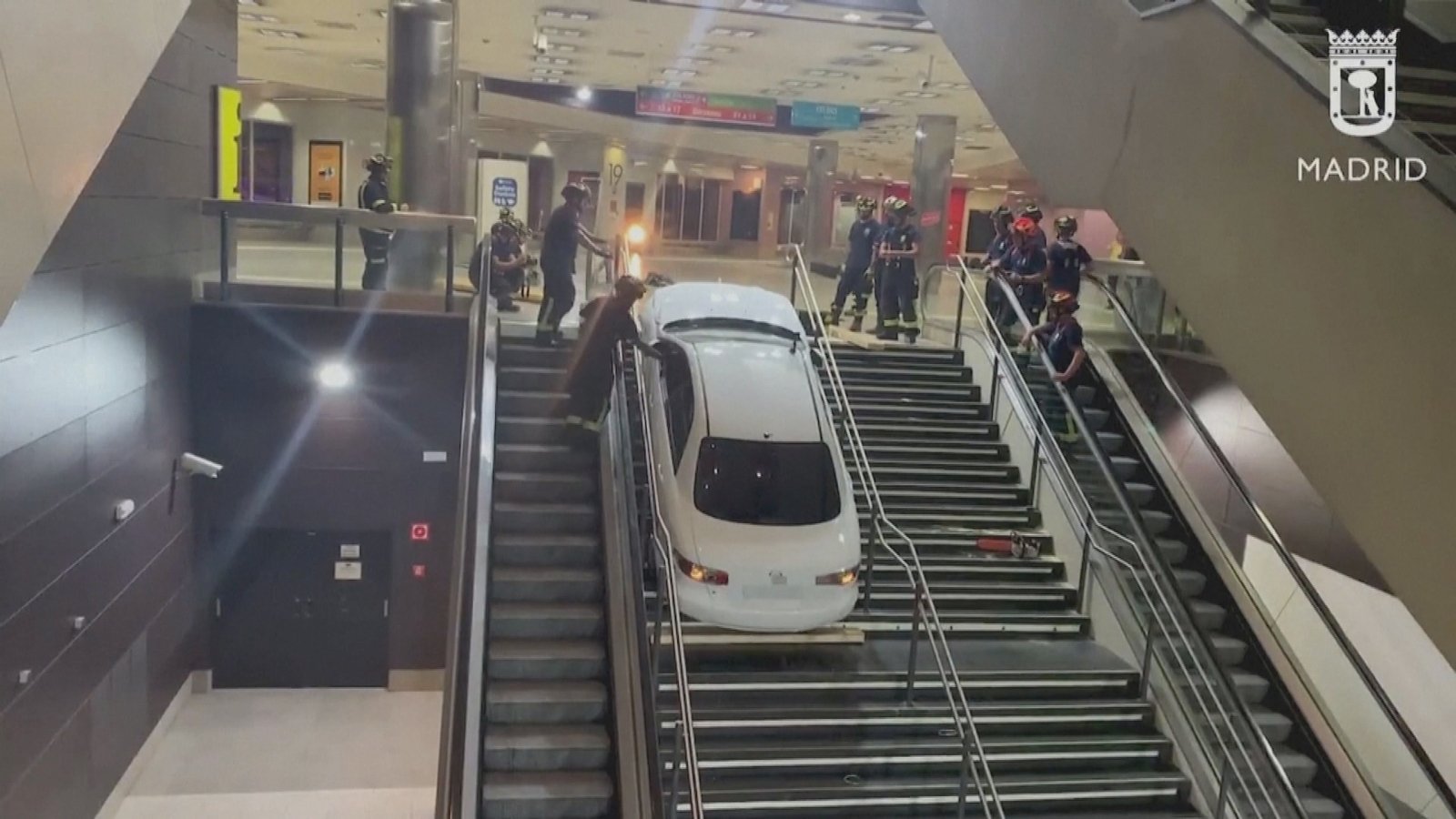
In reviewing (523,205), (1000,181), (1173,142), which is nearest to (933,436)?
(1173,142)

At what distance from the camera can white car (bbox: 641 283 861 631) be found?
796 centimetres

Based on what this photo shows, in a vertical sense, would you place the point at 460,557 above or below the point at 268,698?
above

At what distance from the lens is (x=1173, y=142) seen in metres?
5.65

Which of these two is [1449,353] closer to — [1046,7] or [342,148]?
[1046,7]

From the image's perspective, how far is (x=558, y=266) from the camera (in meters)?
10.8

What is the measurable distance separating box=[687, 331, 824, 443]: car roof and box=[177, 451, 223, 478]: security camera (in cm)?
510

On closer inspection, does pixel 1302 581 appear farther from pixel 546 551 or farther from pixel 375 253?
pixel 375 253

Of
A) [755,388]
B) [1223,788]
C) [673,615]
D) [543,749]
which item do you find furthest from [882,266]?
[543,749]

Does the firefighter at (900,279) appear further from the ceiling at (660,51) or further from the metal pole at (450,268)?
the metal pole at (450,268)

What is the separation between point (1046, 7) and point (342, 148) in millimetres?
25486

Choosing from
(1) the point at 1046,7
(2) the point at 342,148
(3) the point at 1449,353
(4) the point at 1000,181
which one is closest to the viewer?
(3) the point at 1449,353

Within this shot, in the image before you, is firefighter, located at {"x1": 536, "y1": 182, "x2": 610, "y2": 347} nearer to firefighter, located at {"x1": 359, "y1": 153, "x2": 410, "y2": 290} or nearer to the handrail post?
firefighter, located at {"x1": 359, "y1": 153, "x2": 410, "y2": 290}

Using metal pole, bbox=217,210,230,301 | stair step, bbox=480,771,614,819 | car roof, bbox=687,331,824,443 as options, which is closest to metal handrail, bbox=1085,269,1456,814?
car roof, bbox=687,331,824,443

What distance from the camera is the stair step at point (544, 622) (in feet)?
26.8
